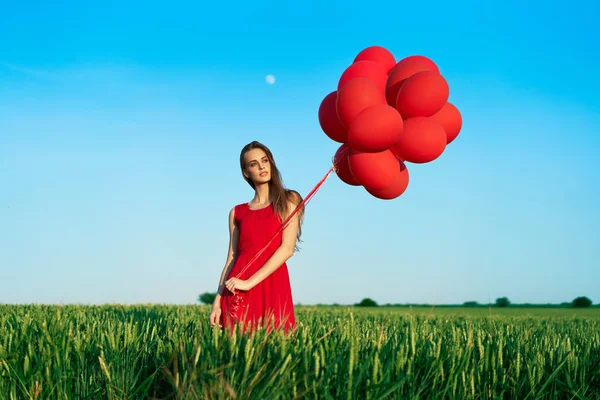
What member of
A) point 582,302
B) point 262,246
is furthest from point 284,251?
point 582,302

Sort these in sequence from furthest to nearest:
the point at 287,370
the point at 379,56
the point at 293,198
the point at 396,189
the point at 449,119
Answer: the point at 379,56, the point at 449,119, the point at 396,189, the point at 293,198, the point at 287,370

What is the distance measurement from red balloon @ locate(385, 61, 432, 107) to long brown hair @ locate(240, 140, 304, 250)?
1.18 meters

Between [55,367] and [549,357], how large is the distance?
9.48 feet

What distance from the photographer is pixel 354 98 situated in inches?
188

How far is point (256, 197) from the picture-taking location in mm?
5000

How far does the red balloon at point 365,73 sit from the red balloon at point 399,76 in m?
0.07

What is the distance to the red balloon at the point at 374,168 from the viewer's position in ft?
16.0

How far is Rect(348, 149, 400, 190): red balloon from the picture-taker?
16.0 feet

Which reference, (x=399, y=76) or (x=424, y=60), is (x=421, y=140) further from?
(x=424, y=60)

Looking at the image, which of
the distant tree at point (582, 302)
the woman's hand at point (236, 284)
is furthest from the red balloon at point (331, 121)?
the distant tree at point (582, 302)

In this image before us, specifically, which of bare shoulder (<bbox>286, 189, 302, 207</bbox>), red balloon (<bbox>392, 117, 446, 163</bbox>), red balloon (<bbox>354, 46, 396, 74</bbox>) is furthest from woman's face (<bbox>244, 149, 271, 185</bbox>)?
red balloon (<bbox>354, 46, 396, 74</bbox>)

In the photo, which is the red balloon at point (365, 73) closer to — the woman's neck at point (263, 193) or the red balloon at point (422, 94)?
the red balloon at point (422, 94)

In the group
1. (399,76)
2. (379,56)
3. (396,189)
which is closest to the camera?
(399,76)

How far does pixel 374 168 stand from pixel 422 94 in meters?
0.72
